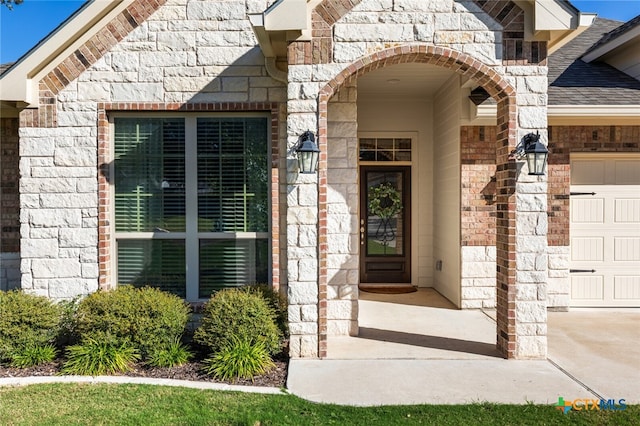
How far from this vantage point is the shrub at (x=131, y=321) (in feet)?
15.1

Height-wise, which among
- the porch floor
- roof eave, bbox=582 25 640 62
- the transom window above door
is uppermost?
roof eave, bbox=582 25 640 62

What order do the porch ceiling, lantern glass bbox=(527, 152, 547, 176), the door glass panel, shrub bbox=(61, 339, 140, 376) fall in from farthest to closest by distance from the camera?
the door glass panel, the porch ceiling, lantern glass bbox=(527, 152, 547, 176), shrub bbox=(61, 339, 140, 376)

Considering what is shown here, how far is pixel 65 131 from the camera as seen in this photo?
18.3ft

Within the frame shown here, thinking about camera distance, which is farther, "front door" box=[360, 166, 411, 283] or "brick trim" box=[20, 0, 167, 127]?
"front door" box=[360, 166, 411, 283]

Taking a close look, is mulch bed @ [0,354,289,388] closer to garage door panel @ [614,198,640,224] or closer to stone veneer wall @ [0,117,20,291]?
stone veneer wall @ [0,117,20,291]

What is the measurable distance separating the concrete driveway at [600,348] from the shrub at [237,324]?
283 cm

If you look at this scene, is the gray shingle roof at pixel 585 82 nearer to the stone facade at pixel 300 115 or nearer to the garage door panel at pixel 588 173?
the garage door panel at pixel 588 173

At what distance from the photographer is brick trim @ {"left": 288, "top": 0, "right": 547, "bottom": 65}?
470 centimetres

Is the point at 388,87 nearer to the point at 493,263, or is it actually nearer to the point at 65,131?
the point at 493,263

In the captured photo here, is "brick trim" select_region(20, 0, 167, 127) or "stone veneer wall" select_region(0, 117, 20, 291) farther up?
"brick trim" select_region(20, 0, 167, 127)

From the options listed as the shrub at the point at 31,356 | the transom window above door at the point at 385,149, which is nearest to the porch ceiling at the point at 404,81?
the transom window above door at the point at 385,149

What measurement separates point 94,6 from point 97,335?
3.83 metres

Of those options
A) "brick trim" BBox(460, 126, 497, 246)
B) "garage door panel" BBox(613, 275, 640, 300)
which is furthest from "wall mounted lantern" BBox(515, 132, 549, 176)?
"garage door panel" BBox(613, 275, 640, 300)

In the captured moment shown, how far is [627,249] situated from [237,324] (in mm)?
6233
